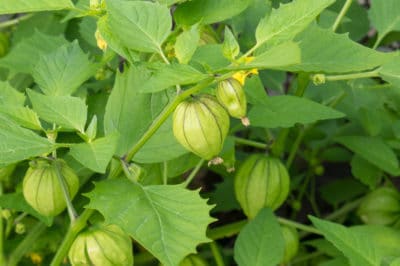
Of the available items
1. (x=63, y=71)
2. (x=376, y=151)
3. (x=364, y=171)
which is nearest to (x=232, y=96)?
(x=63, y=71)

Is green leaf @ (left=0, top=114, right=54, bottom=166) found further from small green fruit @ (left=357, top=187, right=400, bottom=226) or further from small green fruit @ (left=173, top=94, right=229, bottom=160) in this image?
small green fruit @ (left=357, top=187, right=400, bottom=226)

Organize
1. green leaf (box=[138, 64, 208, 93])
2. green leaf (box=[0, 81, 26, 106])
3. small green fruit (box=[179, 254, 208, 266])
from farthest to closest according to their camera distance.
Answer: small green fruit (box=[179, 254, 208, 266]), green leaf (box=[0, 81, 26, 106]), green leaf (box=[138, 64, 208, 93])

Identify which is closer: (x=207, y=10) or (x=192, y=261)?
(x=207, y=10)

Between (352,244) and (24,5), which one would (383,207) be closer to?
(352,244)

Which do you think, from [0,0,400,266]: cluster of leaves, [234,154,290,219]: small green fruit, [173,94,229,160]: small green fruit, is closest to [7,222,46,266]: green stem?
[0,0,400,266]: cluster of leaves

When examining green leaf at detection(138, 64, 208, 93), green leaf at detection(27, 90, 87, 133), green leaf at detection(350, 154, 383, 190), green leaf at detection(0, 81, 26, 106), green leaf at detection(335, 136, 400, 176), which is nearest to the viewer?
green leaf at detection(138, 64, 208, 93)

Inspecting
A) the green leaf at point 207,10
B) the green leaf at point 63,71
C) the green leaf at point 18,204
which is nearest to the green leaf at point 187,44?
the green leaf at point 207,10
